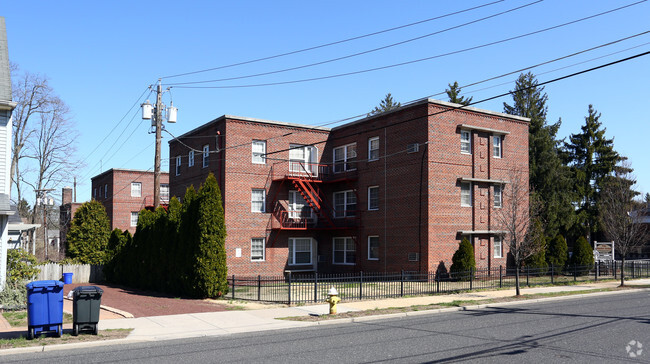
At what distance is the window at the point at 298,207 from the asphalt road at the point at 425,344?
18.4 meters

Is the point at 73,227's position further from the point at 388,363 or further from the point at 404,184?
the point at 388,363

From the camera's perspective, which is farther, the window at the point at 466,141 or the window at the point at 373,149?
the window at the point at 373,149

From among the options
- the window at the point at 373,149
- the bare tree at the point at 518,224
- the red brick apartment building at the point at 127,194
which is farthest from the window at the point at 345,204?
the red brick apartment building at the point at 127,194

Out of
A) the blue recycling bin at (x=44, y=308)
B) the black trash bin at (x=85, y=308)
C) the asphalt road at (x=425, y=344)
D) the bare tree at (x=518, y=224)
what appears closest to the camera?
the asphalt road at (x=425, y=344)

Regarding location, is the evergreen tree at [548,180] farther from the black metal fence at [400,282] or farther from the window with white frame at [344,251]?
the window with white frame at [344,251]

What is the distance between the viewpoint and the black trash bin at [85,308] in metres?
12.5

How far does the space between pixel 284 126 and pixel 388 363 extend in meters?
25.2

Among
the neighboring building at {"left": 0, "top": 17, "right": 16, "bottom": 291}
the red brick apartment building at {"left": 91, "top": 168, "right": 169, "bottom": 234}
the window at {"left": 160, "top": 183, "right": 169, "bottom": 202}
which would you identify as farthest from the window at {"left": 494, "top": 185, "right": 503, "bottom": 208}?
the red brick apartment building at {"left": 91, "top": 168, "right": 169, "bottom": 234}

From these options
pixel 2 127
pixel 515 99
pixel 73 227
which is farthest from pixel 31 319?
pixel 515 99

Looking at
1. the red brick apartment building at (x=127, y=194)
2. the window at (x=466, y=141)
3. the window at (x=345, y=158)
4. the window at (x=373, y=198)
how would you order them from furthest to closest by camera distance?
the red brick apartment building at (x=127, y=194)
the window at (x=345, y=158)
the window at (x=373, y=198)
the window at (x=466, y=141)

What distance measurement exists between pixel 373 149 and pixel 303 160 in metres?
5.03

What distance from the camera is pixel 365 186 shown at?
107ft

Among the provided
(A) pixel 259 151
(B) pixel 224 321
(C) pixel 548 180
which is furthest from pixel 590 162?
(B) pixel 224 321

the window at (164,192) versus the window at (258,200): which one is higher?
the window at (164,192)
